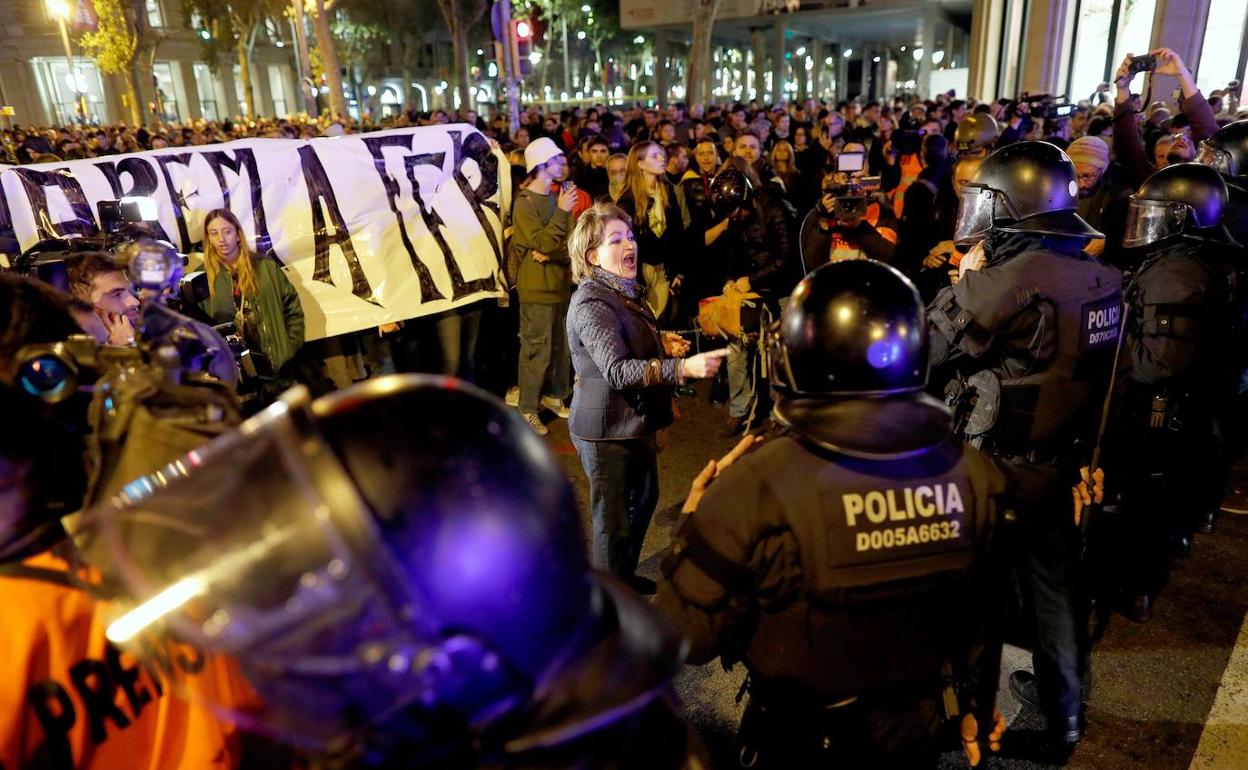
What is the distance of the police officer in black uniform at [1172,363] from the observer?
12.2 feet

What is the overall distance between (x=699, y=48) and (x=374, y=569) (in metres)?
29.8

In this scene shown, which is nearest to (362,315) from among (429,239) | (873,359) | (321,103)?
(429,239)

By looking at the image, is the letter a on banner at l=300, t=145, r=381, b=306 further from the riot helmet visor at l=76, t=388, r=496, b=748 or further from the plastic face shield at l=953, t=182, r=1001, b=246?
the riot helmet visor at l=76, t=388, r=496, b=748

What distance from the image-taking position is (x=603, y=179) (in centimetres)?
917

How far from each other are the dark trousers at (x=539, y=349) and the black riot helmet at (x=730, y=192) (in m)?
1.64

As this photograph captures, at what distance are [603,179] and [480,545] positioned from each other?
8.63 meters

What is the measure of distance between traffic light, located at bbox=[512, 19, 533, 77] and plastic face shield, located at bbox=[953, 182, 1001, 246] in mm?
12364

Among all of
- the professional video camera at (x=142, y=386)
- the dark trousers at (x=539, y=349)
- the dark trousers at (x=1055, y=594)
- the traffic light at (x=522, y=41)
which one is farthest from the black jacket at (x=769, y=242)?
the traffic light at (x=522, y=41)

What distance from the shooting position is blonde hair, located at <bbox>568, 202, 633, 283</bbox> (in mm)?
3557

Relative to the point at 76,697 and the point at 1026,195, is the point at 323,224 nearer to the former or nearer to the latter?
the point at 1026,195

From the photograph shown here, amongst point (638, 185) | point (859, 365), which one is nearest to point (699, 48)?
point (638, 185)

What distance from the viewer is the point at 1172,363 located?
3.74m

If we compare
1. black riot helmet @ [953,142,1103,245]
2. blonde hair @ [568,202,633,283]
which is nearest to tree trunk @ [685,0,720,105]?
blonde hair @ [568,202,633,283]

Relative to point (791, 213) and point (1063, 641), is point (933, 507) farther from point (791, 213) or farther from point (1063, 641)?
point (791, 213)
